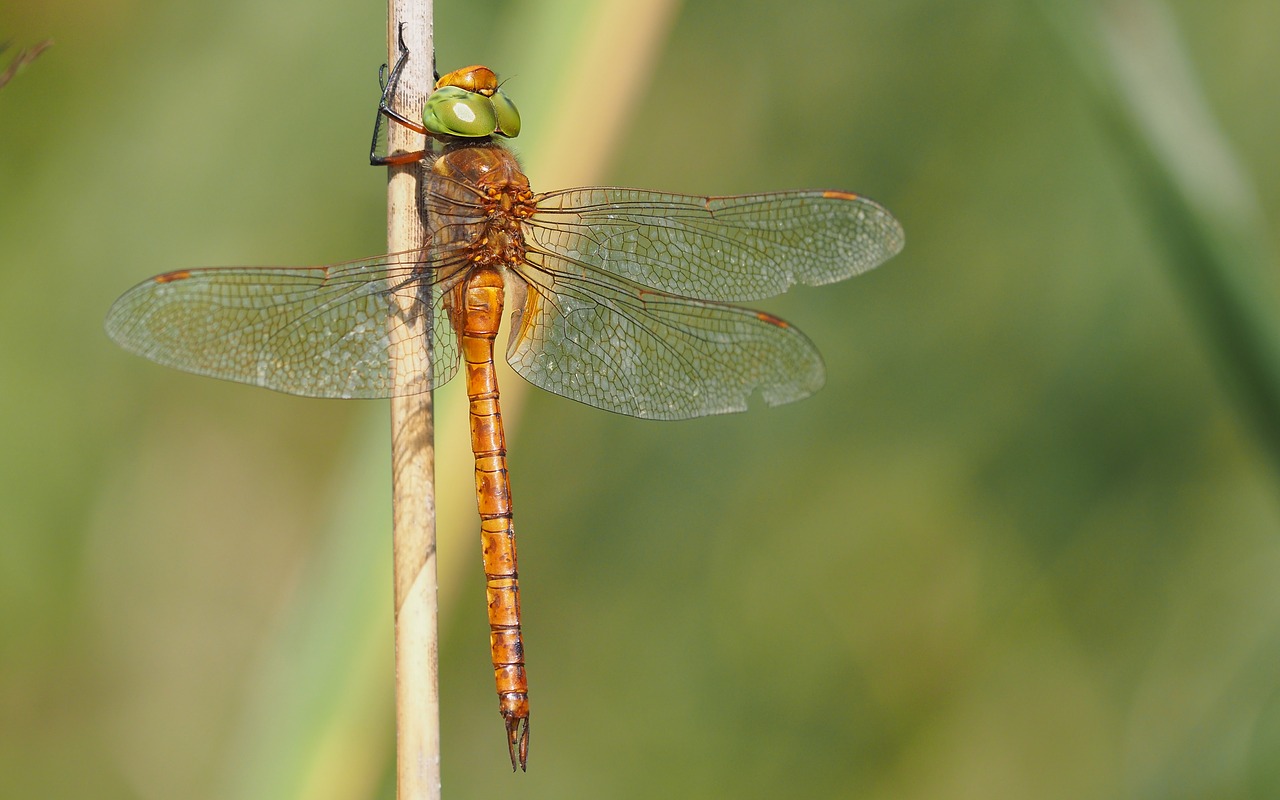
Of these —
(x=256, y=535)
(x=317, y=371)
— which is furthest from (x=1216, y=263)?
(x=256, y=535)

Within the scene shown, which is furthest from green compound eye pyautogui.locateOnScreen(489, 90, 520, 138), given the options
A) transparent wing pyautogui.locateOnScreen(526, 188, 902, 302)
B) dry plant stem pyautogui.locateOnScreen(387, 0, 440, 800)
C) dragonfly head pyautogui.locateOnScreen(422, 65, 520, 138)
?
dry plant stem pyautogui.locateOnScreen(387, 0, 440, 800)

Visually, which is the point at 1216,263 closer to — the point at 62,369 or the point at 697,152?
the point at 697,152

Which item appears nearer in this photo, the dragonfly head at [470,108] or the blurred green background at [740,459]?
the dragonfly head at [470,108]

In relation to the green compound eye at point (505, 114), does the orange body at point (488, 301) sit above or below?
below

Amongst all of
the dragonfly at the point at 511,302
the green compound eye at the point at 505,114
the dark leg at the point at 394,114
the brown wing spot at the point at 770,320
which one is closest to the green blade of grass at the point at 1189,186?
the dragonfly at the point at 511,302

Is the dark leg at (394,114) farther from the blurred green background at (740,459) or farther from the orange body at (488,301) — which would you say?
the blurred green background at (740,459)

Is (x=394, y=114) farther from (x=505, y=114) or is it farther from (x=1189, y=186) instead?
(x=1189, y=186)

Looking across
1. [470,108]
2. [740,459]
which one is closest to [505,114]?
[470,108]
